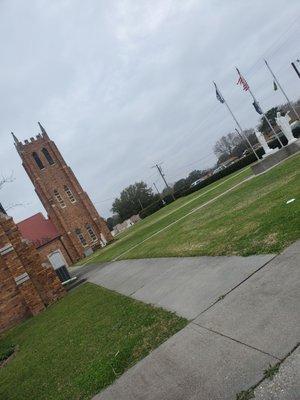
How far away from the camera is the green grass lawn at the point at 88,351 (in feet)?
18.0

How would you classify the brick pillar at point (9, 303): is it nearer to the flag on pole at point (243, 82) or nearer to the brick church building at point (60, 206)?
the flag on pole at point (243, 82)

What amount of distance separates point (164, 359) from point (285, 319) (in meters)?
1.54

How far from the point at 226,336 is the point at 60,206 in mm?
48539

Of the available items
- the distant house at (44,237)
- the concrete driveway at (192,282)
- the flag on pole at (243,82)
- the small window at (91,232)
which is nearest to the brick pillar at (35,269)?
the concrete driveway at (192,282)

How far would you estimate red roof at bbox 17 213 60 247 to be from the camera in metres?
50.2

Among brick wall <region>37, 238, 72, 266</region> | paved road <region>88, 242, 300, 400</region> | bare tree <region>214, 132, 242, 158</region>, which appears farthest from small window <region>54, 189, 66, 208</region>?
bare tree <region>214, 132, 242, 158</region>

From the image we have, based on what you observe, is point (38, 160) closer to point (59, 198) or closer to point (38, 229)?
point (59, 198)

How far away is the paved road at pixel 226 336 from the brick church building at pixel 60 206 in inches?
1774

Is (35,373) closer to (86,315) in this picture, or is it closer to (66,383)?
(66,383)

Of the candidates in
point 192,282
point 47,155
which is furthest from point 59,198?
point 192,282

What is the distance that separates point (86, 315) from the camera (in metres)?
9.98

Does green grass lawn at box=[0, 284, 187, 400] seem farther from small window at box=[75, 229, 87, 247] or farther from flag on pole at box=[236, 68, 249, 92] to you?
small window at box=[75, 229, 87, 247]

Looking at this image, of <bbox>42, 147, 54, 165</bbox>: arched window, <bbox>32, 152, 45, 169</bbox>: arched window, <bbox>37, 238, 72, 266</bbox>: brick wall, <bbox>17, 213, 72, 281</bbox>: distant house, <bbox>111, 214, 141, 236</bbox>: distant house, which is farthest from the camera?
<bbox>111, 214, 141, 236</bbox>: distant house

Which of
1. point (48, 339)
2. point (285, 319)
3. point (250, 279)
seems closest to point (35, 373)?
point (48, 339)
